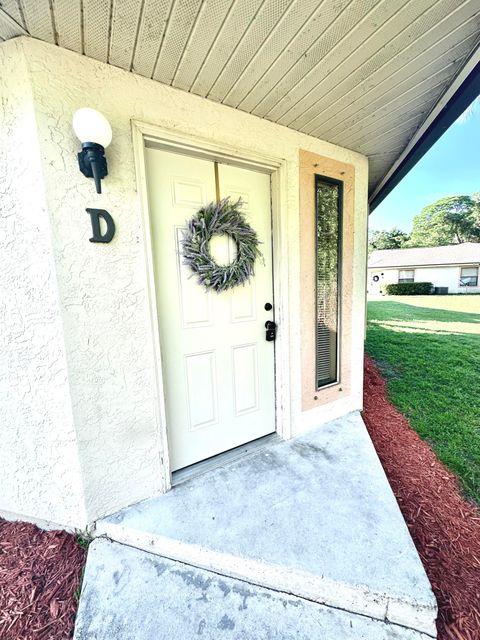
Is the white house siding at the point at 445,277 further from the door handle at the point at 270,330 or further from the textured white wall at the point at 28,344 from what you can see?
the textured white wall at the point at 28,344

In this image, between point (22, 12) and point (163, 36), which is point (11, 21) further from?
point (163, 36)

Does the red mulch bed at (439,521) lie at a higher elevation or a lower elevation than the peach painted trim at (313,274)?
lower

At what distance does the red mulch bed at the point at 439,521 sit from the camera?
1.15m

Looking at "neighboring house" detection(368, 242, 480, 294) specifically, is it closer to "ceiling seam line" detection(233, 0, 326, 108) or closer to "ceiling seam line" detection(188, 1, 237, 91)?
"ceiling seam line" detection(233, 0, 326, 108)

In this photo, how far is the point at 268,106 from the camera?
5.77 feet

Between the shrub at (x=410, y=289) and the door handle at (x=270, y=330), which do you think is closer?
the door handle at (x=270, y=330)

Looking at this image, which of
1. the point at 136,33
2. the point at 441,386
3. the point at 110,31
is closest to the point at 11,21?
the point at 110,31

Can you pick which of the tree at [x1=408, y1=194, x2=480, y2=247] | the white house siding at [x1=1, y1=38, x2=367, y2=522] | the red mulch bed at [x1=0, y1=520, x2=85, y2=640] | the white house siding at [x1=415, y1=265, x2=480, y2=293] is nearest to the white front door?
the white house siding at [x1=1, y1=38, x2=367, y2=522]

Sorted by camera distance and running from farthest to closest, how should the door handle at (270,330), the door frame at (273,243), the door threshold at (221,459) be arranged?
the door handle at (270,330)
the door threshold at (221,459)
the door frame at (273,243)

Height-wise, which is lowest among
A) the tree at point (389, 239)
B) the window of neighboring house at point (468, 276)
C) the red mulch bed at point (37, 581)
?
the red mulch bed at point (37, 581)

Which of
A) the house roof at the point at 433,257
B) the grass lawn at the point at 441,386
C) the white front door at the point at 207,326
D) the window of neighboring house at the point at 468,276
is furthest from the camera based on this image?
the house roof at the point at 433,257

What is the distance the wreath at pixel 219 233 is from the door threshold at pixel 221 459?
1.27 metres

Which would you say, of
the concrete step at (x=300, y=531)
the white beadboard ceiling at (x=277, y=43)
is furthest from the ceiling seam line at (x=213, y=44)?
the concrete step at (x=300, y=531)

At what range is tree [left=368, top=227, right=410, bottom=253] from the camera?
113 ft
